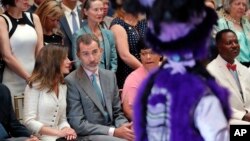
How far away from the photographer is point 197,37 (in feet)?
7.39

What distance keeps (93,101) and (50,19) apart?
886mm

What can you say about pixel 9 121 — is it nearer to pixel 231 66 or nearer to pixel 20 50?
pixel 20 50

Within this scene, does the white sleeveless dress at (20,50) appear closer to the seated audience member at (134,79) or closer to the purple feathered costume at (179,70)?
the seated audience member at (134,79)

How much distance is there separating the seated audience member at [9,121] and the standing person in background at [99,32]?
3.08 ft

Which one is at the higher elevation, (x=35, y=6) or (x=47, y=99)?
(x=35, y=6)

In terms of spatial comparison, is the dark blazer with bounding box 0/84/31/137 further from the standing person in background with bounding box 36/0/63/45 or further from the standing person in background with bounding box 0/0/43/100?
the standing person in background with bounding box 36/0/63/45

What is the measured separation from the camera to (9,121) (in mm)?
4004

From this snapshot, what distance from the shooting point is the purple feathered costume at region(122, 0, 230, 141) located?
7.29 feet

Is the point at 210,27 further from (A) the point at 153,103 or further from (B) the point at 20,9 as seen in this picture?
(B) the point at 20,9

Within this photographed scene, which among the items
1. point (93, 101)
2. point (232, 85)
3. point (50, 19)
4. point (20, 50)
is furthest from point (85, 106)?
point (232, 85)

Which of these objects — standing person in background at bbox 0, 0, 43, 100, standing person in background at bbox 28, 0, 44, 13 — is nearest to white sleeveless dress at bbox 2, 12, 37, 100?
standing person in background at bbox 0, 0, 43, 100

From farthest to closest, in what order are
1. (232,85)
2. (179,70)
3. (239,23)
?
(239,23), (232,85), (179,70)

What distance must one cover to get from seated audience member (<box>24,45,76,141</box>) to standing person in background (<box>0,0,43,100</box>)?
0.32m

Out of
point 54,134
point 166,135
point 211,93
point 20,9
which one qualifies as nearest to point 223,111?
point 211,93
